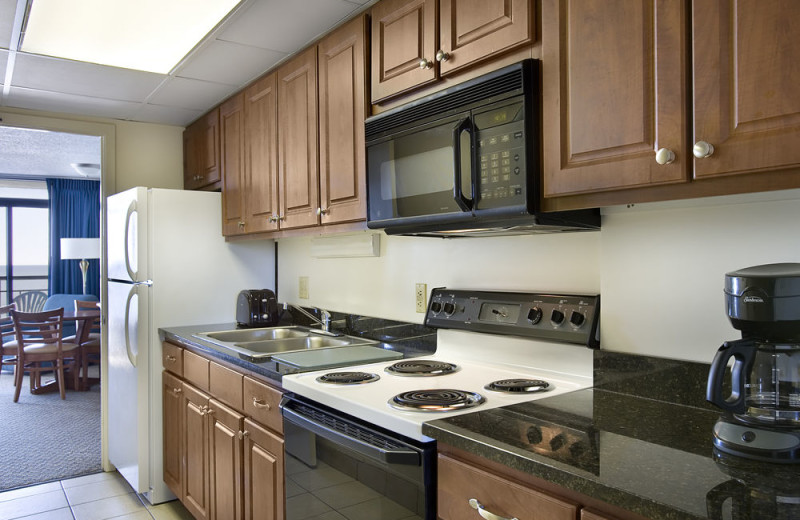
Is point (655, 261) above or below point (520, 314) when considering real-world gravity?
above

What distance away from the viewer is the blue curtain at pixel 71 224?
695 cm

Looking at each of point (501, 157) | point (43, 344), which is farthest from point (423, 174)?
point (43, 344)

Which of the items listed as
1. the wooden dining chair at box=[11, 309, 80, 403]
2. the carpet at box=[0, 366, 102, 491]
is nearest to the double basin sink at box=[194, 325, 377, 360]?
the carpet at box=[0, 366, 102, 491]

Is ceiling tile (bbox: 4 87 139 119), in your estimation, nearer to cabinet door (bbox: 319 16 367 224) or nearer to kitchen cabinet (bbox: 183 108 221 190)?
kitchen cabinet (bbox: 183 108 221 190)

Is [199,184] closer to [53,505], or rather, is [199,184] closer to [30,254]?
[53,505]

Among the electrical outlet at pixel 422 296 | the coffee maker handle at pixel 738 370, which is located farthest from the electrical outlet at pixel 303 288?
the coffee maker handle at pixel 738 370

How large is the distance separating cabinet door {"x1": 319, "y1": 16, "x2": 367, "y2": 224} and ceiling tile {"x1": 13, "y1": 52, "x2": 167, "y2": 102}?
1041 millimetres

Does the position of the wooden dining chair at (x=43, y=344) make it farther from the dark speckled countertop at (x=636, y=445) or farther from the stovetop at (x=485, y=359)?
the dark speckled countertop at (x=636, y=445)

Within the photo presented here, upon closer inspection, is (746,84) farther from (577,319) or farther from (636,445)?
(577,319)

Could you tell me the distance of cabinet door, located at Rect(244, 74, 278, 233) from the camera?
2.65 metres

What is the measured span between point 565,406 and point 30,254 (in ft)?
25.0

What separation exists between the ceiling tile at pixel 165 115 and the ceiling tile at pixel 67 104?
6cm

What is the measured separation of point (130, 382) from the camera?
10.3ft

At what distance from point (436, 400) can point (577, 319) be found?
48 centimetres
